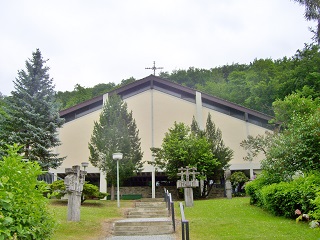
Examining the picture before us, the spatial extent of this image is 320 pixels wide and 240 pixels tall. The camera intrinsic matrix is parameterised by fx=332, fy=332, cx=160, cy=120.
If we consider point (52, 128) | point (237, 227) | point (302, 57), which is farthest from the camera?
point (302, 57)

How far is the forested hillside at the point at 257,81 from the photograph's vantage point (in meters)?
32.1

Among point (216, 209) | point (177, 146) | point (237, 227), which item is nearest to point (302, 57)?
point (177, 146)

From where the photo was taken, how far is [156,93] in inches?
1131

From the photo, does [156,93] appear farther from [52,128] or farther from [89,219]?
[89,219]

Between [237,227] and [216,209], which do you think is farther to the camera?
[216,209]

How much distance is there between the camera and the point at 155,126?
91.4 feet

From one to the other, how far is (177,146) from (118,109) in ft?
15.9

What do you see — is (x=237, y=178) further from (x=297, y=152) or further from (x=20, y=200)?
(x=20, y=200)

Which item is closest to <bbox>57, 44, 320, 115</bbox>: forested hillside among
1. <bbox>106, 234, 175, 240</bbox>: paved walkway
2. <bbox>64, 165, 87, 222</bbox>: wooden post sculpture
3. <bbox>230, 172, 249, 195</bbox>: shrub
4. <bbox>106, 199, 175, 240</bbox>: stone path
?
<bbox>230, 172, 249, 195</bbox>: shrub

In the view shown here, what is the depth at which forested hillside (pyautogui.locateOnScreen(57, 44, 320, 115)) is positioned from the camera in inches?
1264

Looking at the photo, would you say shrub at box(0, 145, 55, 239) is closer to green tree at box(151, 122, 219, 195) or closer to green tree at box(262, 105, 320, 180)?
green tree at box(262, 105, 320, 180)

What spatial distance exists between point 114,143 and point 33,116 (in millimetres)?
5414

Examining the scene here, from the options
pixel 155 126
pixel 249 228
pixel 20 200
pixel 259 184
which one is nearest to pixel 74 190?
pixel 249 228

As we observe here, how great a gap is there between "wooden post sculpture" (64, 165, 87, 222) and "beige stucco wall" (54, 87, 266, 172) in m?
15.2
